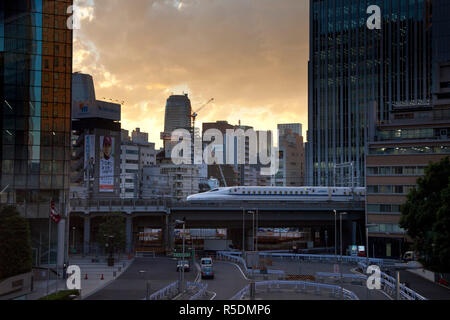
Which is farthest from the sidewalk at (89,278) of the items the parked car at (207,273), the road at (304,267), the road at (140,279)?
the road at (304,267)

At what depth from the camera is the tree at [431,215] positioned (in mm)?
44953

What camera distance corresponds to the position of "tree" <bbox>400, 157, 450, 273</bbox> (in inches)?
1770

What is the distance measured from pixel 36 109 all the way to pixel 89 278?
69.7ft

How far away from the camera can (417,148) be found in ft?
275

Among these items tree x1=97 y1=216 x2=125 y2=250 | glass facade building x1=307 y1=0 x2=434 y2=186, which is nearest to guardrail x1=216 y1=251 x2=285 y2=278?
tree x1=97 y1=216 x2=125 y2=250

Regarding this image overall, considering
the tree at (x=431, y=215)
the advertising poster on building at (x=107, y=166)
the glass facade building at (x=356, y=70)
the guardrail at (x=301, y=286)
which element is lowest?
the guardrail at (x=301, y=286)

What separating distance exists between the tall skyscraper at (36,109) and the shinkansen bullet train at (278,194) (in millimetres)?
42379

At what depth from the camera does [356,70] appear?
7121 inches

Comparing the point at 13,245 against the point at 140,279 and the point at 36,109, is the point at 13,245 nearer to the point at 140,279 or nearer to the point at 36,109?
the point at 140,279

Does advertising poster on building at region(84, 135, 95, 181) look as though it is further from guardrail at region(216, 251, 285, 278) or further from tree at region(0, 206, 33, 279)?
tree at region(0, 206, 33, 279)

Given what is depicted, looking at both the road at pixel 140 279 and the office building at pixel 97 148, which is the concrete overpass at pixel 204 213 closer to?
the road at pixel 140 279
